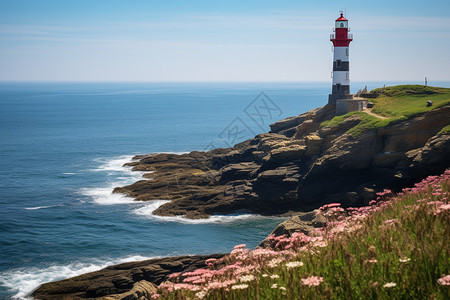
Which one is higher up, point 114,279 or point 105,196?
point 114,279

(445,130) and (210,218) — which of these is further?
(210,218)

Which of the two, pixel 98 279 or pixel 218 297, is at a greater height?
pixel 218 297

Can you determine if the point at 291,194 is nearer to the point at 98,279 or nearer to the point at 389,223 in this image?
the point at 98,279

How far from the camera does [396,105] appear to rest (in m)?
44.2

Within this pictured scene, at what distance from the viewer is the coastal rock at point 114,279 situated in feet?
77.4

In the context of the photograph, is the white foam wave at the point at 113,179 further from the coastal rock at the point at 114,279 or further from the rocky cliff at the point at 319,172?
the coastal rock at the point at 114,279

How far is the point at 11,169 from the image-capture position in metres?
61.8

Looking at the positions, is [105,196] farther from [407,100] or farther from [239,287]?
[239,287]

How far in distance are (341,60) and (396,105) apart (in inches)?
354

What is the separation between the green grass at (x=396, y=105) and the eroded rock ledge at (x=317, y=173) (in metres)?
0.70

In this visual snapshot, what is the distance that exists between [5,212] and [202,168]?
22.1 m

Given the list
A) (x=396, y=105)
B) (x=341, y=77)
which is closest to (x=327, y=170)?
(x=396, y=105)

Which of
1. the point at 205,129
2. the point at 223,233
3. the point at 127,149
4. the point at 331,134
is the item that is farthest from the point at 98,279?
the point at 205,129

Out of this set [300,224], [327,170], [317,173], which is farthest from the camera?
[317,173]
